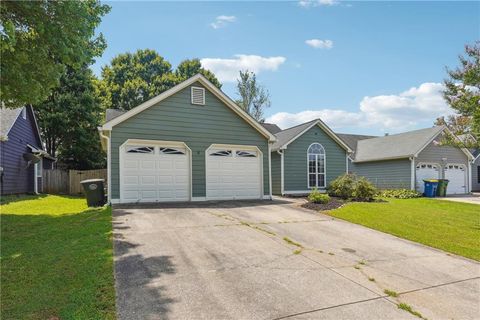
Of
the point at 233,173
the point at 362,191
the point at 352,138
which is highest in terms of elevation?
the point at 352,138

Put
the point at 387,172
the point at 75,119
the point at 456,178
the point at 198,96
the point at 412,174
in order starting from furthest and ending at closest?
the point at 75,119, the point at 456,178, the point at 387,172, the point at 412,174, the point at 198,96

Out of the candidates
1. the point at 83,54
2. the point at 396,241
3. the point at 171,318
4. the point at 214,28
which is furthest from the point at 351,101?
the point at 171,318

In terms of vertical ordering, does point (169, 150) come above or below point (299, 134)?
below

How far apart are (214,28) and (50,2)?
5571mm

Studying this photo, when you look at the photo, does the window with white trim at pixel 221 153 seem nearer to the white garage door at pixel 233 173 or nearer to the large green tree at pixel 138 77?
the white garage door at pixel 233 173

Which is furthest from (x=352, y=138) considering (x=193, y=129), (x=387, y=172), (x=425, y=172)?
(x=193, y=129)

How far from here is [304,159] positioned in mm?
19203

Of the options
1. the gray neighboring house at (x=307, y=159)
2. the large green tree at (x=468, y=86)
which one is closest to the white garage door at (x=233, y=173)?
the gray neighboring house at (x=307, y=159)

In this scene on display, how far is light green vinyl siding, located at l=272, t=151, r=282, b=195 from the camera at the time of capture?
1873 centimetres

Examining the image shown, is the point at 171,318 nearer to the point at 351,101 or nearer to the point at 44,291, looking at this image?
the point at 44,291

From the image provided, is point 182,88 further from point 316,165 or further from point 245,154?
point 316,165

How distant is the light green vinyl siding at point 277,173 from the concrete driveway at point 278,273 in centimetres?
972

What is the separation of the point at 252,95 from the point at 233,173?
27675 mm

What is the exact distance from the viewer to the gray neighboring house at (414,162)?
21.0m
